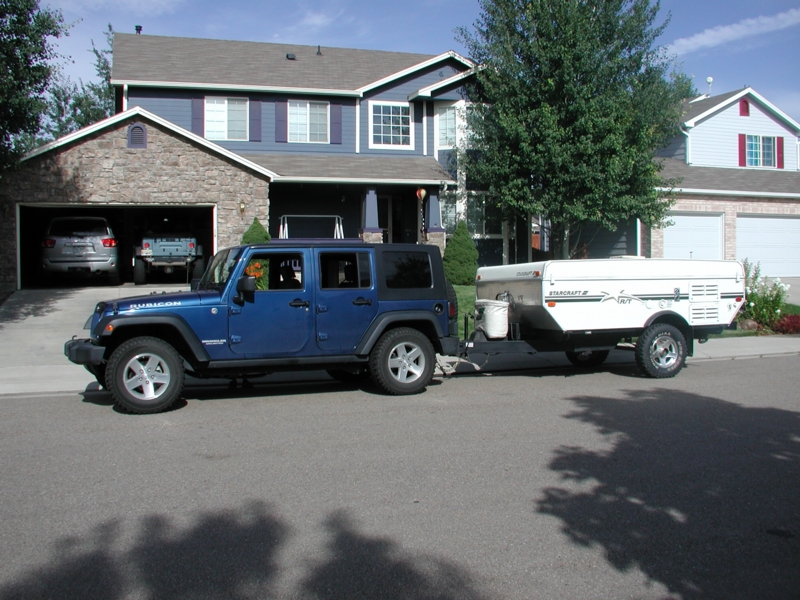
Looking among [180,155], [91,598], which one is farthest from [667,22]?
[91,598]

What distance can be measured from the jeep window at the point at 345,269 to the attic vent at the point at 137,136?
37.1 ft

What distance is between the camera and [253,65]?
75.6 ft

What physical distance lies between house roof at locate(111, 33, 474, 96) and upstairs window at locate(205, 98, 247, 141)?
56 cm

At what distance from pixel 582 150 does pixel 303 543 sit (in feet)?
51.2

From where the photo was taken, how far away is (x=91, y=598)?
3615 mm

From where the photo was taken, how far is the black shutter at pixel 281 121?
22.0 meters

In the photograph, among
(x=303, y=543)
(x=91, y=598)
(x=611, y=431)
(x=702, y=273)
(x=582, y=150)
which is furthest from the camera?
(x=582, y=150)

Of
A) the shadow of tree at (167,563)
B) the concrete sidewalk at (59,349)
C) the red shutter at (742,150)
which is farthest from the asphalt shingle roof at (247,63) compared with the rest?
the shadow of tree at (167,563)

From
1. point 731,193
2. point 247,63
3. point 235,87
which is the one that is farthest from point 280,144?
point 731,193

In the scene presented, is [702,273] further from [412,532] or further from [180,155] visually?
[180,155]

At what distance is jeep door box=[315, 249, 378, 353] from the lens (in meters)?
8.66

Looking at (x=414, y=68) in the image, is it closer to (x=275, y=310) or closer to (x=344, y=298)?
(x=344, y=298)

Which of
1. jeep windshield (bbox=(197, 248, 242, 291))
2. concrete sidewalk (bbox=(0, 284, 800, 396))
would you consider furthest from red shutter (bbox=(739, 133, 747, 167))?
jeep windshield (bbox=(197, 248, 242, 291))

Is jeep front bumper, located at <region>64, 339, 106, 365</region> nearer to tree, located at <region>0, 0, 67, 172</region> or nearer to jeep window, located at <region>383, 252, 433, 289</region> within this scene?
jeep window, located at <region>383, 252, 433, 289</region>
